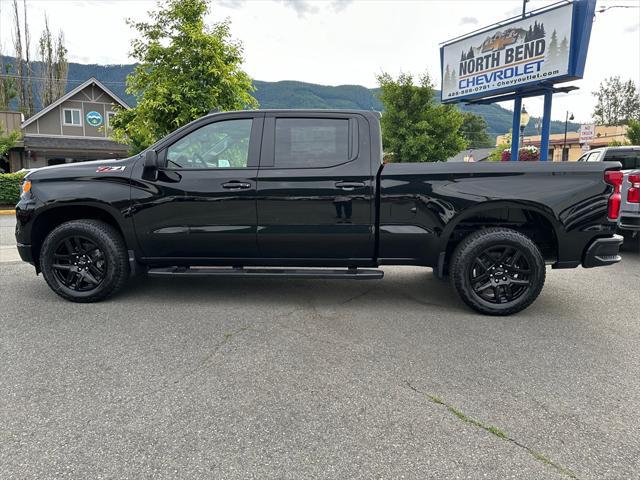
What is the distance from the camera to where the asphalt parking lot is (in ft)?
7.23

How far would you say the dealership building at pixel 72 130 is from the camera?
2948cm

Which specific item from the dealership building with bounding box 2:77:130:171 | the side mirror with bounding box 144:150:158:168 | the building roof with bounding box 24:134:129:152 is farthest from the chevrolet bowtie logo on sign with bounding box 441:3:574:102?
the building roof with bounding box 24:134:129:152

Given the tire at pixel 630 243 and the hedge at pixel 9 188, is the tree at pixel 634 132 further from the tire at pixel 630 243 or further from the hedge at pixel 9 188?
the hedge at pixel 9 188

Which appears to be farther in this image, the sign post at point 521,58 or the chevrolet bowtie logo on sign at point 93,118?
the chevrolet bowtie logo on sign at point 93,118

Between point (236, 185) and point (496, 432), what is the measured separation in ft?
9.83

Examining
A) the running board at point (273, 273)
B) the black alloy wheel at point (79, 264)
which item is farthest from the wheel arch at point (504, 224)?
the black alloy wheel at point (79, 264)

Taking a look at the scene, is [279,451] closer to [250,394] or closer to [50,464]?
[250,394]

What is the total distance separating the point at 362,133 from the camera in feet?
14.7

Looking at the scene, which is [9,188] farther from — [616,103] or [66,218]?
[616,103]

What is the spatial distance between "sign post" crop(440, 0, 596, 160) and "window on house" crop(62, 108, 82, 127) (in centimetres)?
2511

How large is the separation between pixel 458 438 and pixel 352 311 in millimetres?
2157

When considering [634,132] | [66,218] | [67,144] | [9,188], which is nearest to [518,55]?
[634,132]

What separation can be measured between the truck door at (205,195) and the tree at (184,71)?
29.9 ft

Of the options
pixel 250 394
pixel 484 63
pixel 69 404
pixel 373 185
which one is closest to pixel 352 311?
pixel 373 185
